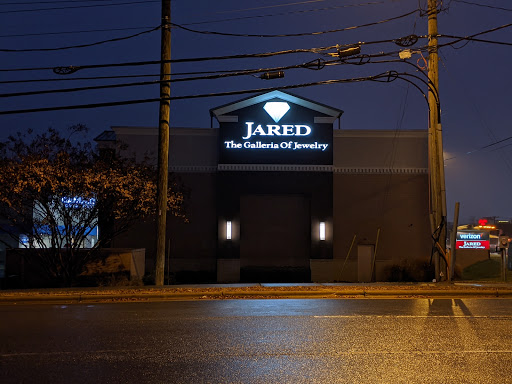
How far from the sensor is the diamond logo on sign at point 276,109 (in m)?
25.9

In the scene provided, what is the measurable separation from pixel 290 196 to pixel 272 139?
3003 millimetres

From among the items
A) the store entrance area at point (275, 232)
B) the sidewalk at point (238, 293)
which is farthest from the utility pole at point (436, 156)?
the store entrance area at point (275, 232)

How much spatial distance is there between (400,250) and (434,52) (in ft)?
38.2

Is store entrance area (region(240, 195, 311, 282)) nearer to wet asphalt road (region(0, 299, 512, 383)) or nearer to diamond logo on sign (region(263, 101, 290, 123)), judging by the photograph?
diamond logo on sign (region(263, 101, 290, 123))

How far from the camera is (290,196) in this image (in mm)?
26484

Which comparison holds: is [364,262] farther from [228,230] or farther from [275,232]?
[228,230]

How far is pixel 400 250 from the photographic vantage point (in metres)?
26.3

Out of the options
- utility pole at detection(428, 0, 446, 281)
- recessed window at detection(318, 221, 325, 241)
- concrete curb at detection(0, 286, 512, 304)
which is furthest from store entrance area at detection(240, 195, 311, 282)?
concrete curb at detection(0, 286, 512, 304)

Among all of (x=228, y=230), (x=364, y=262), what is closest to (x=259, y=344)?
(x=228, y=230)

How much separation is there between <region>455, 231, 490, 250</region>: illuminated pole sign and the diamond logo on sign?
1023cm

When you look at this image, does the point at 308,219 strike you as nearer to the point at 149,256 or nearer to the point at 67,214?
the point at 149,256

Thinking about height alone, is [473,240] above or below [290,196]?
below

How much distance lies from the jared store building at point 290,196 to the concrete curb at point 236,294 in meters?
10.1

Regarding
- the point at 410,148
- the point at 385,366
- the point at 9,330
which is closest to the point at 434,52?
the point at 410,148
